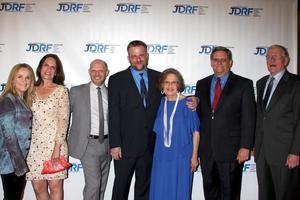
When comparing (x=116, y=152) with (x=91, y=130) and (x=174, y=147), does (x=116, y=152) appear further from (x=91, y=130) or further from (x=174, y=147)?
(x=174, y=147)

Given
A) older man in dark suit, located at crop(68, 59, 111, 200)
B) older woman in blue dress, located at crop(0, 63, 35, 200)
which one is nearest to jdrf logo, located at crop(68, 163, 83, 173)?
older man in dark suit, located at crop(68, 59, 111, 200)

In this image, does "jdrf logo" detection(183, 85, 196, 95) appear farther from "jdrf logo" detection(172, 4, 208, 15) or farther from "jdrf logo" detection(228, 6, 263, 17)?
"jdrf logo" detection(228, 6, 263, 17)

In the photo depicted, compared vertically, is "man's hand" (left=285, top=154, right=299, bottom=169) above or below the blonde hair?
below

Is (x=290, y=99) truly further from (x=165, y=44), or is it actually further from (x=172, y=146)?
(x=165, y=44)

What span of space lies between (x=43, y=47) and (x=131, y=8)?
1.26 m

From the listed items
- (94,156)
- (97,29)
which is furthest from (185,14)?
(94,156)

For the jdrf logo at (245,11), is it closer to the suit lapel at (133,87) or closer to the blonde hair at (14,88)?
the suit lapel at (133,87)

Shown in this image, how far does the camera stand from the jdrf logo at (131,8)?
155 inches

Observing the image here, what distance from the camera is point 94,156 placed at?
10.3ft

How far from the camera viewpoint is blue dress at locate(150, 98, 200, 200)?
2.92 meters

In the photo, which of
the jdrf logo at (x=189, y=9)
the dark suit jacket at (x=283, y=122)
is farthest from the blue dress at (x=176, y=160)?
the jdrf logo at (x=189, y=9)

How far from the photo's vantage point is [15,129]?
8.34ft

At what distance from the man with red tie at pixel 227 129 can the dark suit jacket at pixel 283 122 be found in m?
0.16

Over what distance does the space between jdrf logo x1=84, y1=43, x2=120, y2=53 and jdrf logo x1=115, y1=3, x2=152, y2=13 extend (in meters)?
0.49
